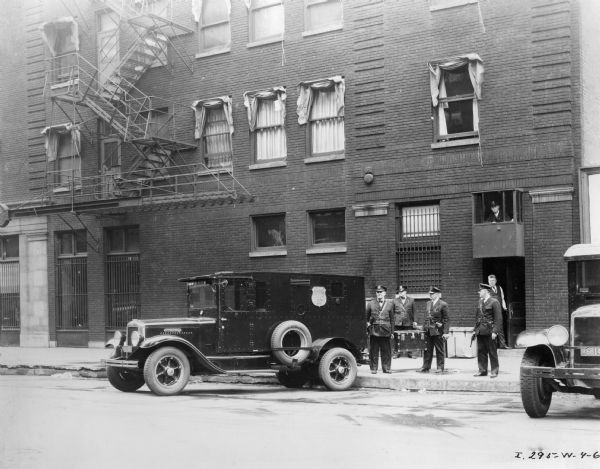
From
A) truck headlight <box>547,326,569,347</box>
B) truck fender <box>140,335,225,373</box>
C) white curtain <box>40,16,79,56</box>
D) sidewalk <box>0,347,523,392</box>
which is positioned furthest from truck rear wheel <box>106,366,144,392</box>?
white curtain <box>40,16,79,56</box>

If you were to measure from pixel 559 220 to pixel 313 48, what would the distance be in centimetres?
812

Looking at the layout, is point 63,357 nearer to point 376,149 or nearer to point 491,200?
point 376,149

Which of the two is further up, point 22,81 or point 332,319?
point 22,81

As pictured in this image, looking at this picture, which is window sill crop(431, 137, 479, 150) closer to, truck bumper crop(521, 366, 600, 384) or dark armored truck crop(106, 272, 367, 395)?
dark armored truck crop(106, 272, 367, 395)

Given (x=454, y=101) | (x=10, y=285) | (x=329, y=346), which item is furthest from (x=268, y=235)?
(x=10, y=285)

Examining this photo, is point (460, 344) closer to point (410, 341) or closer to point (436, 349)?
point (410, 341)

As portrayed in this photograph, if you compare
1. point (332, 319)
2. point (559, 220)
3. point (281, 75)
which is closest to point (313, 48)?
point (281, 75)

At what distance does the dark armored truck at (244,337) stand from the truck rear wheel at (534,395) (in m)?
5.03

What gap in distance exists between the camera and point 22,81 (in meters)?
30.0

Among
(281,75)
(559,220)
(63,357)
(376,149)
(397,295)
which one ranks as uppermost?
(281,75)

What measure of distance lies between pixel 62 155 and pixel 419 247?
1338 cm

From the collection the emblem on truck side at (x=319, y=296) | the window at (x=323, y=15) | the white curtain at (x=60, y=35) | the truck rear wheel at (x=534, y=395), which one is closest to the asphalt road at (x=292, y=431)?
the truck rear wheel at (x=534, y=395)

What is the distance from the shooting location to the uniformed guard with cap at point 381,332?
695 inches

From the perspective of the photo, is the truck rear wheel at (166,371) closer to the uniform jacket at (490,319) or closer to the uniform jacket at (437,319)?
the uniform jacket at (437,319)
